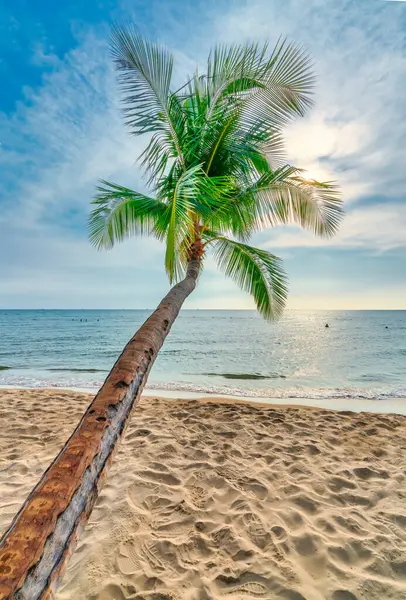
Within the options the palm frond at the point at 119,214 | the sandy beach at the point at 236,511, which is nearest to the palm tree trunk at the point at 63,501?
the sandy beach at the point at 236,511

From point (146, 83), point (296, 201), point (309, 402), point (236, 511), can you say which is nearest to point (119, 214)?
point (146, 83)

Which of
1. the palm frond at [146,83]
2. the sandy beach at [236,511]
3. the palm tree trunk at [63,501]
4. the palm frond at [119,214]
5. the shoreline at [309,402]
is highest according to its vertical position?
the palm frond at [146,83]

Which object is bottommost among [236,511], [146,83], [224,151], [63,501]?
[236,511]

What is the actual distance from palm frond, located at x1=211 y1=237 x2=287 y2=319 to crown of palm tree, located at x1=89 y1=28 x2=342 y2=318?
0.08ft

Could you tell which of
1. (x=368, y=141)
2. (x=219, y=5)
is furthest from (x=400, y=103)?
(x=219, y=5)

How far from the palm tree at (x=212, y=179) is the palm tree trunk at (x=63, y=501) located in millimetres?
42

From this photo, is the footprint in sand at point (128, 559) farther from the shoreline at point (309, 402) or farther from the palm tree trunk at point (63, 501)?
the shoreline at point (309, 402)

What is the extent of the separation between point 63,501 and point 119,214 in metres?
5.24

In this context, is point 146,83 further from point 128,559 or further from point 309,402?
point 309,402

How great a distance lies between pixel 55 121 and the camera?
623cm

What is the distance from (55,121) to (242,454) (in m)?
7.11

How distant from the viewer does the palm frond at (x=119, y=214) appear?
16.2 feet

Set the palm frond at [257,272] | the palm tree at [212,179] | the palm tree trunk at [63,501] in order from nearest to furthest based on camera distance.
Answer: the palm tree trunk at [63,501] → the palm tree at [212,179] → the palm frond at [257,272]

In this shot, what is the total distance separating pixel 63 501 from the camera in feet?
3.38
